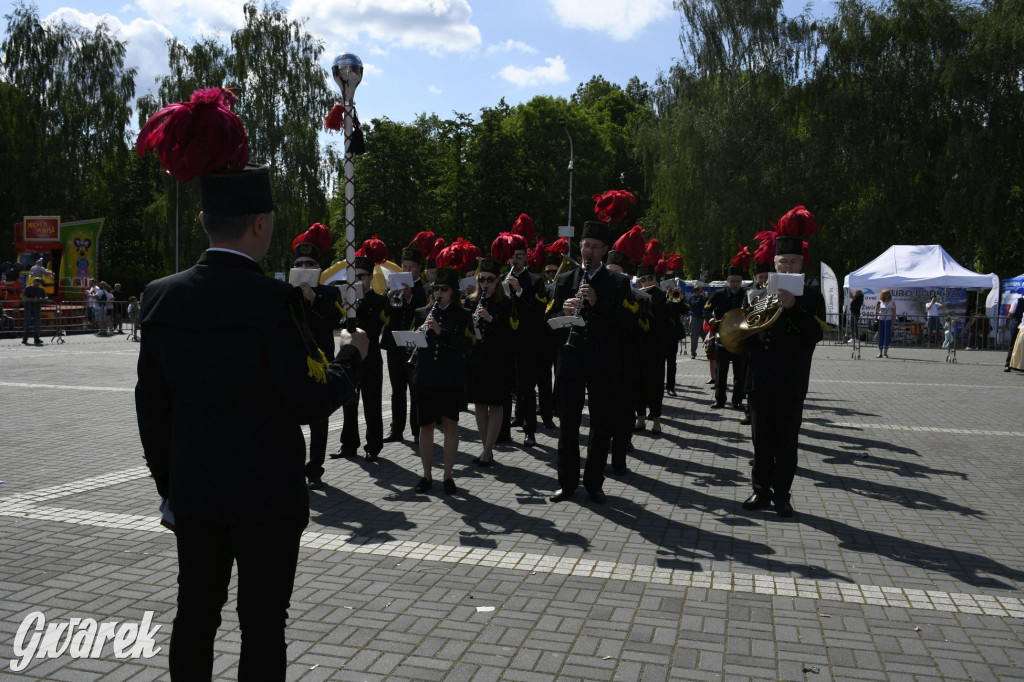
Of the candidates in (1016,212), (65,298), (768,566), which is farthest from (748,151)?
(768,566)

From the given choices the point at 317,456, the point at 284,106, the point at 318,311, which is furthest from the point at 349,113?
the point at 284,106

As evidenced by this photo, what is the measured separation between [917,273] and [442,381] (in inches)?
1013

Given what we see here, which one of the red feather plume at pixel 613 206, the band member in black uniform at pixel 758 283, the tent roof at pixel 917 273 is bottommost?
the band member in black uniform at pixel 758 283

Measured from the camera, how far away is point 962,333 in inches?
1149

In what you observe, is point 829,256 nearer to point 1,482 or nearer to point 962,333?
point 962,333

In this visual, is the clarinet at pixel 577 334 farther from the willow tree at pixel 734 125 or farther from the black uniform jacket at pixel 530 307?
the willow tree at pixel 734 125

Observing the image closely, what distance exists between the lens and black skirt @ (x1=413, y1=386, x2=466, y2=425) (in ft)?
25.6

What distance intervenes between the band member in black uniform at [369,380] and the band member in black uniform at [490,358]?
104cm

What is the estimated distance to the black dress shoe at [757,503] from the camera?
7223 millimetres

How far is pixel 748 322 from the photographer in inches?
286

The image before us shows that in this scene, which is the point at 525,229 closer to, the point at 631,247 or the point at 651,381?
the point at 651,381

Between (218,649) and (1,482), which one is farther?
(1,482)

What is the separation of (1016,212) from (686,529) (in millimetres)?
34600

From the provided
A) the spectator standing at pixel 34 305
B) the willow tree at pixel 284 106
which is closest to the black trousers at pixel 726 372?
the spectator standing at pixel 34 305
